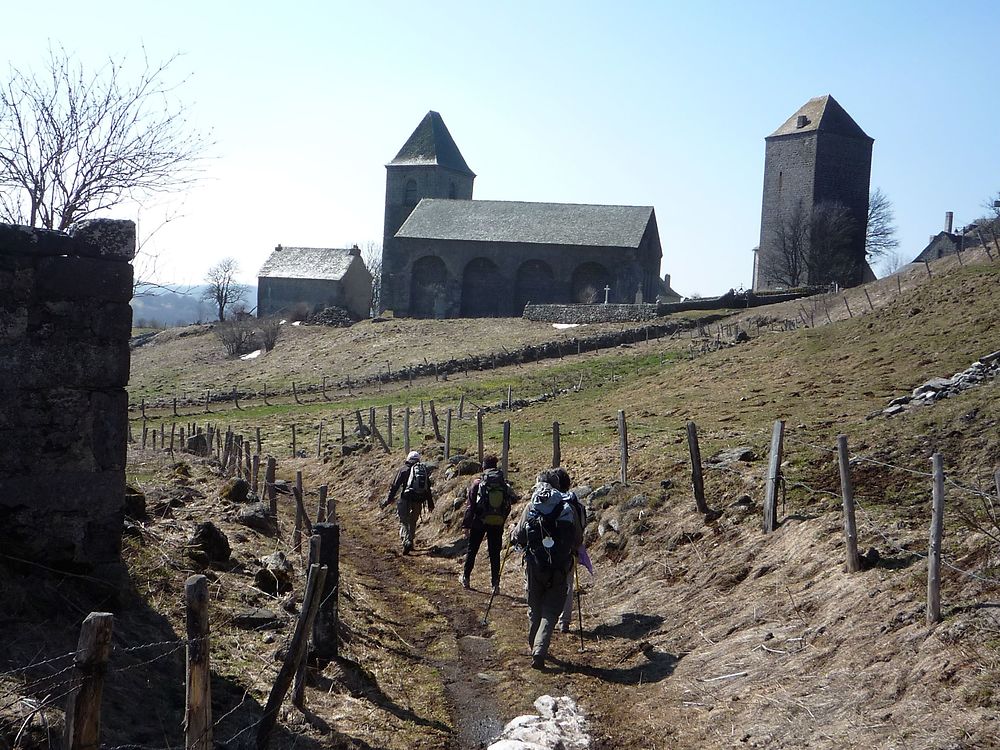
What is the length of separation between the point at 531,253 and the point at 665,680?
5775 centimetres

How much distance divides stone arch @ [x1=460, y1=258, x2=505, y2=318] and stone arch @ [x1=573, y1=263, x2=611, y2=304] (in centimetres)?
525

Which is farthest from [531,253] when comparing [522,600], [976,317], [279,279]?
[522,600]

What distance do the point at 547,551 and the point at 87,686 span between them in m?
5.15

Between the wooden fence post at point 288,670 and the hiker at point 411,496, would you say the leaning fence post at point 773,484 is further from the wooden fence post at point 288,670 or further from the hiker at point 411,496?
the hiker at point 411,496

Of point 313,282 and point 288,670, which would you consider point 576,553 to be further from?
point 313,282

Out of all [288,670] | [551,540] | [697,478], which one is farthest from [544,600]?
[288,670]

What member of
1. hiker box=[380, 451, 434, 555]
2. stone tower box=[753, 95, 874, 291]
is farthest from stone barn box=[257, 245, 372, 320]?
hiker box=[380, 451, 434, 555]

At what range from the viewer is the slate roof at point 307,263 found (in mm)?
75875

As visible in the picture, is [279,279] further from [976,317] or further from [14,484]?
[14,484]

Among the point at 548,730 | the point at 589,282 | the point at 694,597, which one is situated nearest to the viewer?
the point at 548,730

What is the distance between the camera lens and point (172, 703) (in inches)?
272

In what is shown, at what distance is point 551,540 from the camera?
9.45 metres

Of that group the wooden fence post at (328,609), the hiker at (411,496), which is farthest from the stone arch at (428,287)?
the wooden fence post at (328,609)

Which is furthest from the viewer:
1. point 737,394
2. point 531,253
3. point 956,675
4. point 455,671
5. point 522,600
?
point 531,253
